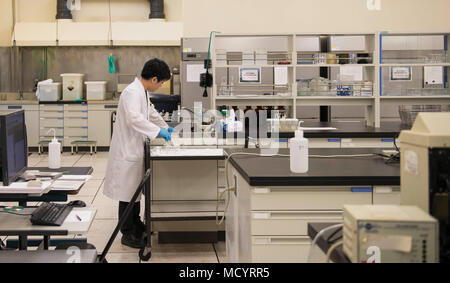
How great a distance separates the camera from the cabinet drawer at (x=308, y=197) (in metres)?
2.30

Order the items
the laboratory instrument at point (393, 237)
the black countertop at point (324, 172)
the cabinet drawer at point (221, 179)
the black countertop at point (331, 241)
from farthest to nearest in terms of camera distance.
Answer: the cabinet drawer at point (221, 179)
the black countertop at point (324, 172)
the black countertop at point (331, 241)
the laboratory instrument at point (393, 237)

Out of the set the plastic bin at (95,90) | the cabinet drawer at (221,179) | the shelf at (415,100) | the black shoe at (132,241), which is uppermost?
the plastic bin at (95,90)

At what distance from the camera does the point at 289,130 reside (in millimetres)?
4629

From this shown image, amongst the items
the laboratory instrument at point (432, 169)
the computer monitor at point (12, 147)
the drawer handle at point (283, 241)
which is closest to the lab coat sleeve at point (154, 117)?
the computer monitor at point (12, 147)

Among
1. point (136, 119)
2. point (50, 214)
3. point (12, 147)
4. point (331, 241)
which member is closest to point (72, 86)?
point (136, 119)

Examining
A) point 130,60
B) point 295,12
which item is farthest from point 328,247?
point 130,60

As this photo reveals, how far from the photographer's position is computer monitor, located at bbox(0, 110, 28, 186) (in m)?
2.50

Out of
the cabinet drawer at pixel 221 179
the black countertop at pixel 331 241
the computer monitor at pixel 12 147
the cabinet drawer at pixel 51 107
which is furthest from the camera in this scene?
the cabinet drawer at pixel 51 107

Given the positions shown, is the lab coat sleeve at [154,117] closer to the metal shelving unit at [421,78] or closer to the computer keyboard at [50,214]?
the computer keyboard at [50,214]

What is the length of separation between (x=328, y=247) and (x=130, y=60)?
884 cm

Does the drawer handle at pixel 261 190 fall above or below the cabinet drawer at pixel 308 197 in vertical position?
above

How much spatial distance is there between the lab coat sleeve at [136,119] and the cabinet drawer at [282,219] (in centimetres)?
170
